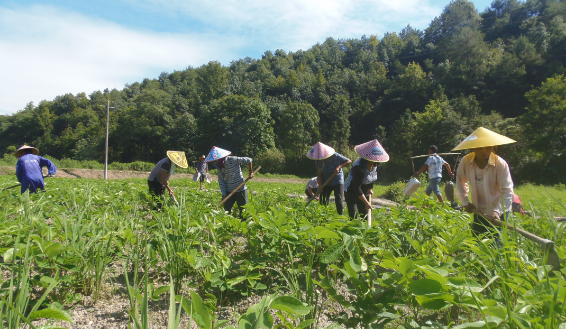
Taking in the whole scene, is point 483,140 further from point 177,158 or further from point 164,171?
point 164,171

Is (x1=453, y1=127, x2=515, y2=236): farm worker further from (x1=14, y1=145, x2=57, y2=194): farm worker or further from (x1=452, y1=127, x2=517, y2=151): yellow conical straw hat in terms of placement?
(x1=14, y1=145, x2=57, y2=194): farm worker

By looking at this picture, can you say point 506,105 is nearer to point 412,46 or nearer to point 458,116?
point 458,116

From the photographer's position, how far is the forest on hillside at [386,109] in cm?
2596

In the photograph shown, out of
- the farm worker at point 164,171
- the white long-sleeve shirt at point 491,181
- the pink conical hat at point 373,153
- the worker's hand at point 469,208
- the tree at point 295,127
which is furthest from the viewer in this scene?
the tree at point 295,127

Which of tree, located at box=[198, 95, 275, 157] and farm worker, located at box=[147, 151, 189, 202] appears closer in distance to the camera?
farm worker, located at box=[147, 151, 189, 202]

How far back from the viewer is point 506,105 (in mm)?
43969

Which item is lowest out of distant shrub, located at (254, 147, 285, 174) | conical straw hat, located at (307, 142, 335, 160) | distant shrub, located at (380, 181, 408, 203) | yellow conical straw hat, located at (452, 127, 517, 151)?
distant shrub, located at (254, 147, 285, 174)

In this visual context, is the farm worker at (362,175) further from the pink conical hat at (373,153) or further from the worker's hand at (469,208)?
the worker's hand at (469,208)

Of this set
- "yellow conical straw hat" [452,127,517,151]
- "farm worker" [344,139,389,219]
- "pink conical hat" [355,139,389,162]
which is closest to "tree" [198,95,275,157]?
"farm worker" [344,139,389,219]

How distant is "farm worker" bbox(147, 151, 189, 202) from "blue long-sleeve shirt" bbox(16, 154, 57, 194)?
1597 mm

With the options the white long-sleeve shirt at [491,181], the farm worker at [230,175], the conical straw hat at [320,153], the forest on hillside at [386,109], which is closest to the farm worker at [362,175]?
the conical straw hat at [320,153]

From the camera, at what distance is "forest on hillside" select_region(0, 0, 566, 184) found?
85.2 ft

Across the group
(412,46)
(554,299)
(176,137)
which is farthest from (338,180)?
(412,46)

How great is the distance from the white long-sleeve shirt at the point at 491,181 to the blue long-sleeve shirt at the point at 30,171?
6134mm
